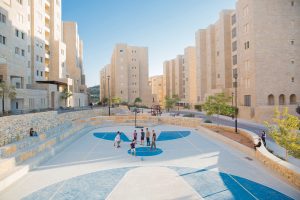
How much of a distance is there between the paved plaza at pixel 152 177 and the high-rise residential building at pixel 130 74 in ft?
239

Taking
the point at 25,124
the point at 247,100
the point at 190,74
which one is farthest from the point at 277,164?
the point at 190,74

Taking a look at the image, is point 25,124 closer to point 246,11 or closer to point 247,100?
point 247,100

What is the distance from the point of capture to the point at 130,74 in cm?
9525

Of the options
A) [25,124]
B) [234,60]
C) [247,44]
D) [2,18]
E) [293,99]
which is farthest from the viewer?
[234,60]

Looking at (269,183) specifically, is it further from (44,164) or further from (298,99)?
(298,99)

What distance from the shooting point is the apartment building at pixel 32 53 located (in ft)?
112

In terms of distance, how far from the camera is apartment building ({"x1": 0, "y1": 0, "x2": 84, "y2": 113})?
3428cm

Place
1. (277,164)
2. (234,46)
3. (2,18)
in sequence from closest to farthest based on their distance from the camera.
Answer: (277,164)
(2,18)
(234,46)

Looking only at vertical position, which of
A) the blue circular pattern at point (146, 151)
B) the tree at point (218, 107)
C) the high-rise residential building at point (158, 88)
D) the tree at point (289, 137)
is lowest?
the blue circular pattern at point (146, 151)

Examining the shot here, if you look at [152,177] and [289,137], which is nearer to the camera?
[152,177]

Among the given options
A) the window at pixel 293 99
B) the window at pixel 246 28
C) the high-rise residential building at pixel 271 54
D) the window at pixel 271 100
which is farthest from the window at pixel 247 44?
the window at pixel 293 99

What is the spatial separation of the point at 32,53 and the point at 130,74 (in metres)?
48.2

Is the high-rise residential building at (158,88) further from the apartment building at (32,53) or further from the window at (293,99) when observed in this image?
the window at (293,99)

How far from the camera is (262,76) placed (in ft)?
141
